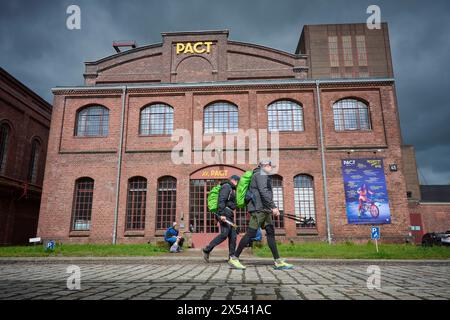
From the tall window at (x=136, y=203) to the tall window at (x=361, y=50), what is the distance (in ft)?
104

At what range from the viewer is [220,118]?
53.6 ft

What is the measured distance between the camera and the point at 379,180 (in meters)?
14.8

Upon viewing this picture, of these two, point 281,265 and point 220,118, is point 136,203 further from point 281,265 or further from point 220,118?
point 281,265

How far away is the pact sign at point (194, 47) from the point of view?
67.1 feet

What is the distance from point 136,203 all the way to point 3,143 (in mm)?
9538

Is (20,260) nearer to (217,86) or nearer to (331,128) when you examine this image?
(217,86)

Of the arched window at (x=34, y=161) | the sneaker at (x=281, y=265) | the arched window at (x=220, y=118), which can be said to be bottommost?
the sneaker at (x=281, y=265)

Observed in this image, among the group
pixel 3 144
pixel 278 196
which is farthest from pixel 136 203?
pixel 3 144

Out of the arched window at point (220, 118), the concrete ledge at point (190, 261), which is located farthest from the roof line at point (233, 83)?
the concrete ledge at point (190, 261)

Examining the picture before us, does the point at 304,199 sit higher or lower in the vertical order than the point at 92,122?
lower

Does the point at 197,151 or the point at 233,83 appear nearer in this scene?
the point at 197,151

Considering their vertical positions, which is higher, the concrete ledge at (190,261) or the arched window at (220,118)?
the arched window at (220,118)

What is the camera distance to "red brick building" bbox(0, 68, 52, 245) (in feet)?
54.1

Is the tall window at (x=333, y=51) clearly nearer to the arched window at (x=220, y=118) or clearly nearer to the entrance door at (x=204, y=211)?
the arched window at (x=220, y=118)
